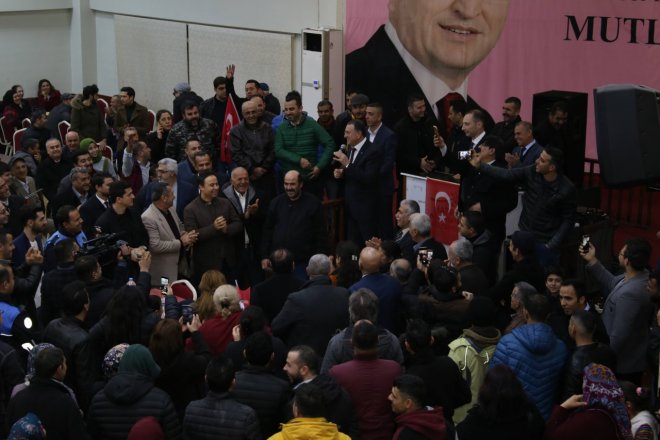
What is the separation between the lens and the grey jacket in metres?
6.74

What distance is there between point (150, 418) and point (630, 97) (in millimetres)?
2742

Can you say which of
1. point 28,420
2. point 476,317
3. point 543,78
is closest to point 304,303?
point 476,317

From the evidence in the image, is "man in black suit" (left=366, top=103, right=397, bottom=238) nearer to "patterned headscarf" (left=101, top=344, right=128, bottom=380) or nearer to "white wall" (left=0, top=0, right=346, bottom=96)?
"patterned headscarf" (left=101, top=344, right=128, bottom=380)

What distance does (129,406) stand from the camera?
5105mm

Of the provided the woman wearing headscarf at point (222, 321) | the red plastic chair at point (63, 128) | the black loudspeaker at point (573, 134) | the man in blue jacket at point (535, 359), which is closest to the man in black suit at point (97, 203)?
the woman wearing headscarf at point (222, 321)

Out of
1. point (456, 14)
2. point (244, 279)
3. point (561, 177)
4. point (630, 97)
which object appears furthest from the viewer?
point (456, 14)

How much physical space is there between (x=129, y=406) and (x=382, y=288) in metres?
2.15

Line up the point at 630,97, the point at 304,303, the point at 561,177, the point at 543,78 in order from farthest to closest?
the point at 543,78 < the point at 561,177 < the point at 304,303 < the point at 630,97

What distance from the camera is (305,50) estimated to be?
46.8 ft

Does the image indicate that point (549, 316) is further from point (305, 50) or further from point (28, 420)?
point (305, 50)

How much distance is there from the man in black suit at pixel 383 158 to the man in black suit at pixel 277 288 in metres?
3.15

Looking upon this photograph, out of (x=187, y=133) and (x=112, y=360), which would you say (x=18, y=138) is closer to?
(x=187, y=133)

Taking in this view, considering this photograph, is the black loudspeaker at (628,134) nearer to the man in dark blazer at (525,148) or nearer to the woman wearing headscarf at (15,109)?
the man in dark blazer at (525,148)

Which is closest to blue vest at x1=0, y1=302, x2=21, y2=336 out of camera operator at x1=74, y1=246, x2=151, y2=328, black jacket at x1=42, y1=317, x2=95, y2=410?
black jacket at x1=42, y1=317, x2=95, y2=410
